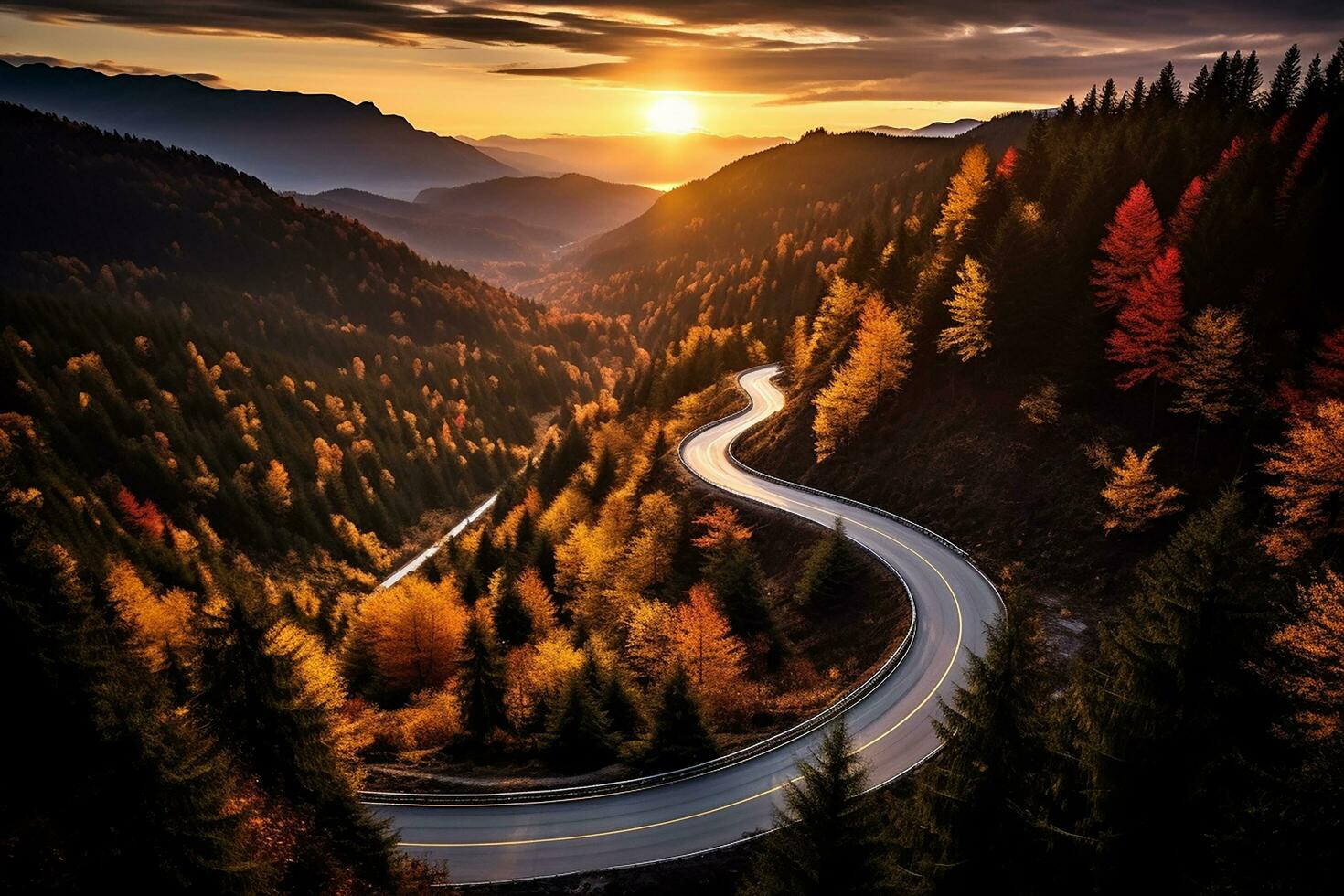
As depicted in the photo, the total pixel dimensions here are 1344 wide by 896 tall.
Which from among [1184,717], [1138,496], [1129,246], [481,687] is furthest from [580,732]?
[1129,246]

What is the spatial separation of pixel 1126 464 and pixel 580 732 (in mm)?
32165

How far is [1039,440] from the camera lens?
154ft

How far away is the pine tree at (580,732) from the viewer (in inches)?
1314

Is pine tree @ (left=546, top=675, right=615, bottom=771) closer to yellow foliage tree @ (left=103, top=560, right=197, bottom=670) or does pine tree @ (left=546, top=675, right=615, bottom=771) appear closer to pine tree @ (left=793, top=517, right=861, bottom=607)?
pine tree @ (left=793, top=517, right=861, bottom=607)

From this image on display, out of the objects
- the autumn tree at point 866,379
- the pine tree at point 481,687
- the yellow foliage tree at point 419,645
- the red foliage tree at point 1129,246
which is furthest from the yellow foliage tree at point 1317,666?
the yellow foliage tree at point 419,645

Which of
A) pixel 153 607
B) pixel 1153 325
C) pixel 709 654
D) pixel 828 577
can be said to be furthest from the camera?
pixel 153 607

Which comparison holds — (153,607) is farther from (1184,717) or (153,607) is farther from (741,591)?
(1184,717)

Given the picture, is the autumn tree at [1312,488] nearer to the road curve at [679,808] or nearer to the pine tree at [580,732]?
the road curve at [679,808]

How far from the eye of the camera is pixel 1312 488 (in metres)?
30.9

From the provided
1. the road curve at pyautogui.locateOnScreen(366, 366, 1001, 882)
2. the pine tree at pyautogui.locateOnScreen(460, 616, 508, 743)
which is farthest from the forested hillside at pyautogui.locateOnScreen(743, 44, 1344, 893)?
the pine tree at pyautogui.locateOnScreen(460, 616, 508, 743)

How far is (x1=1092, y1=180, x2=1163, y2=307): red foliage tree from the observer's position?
1778 inches

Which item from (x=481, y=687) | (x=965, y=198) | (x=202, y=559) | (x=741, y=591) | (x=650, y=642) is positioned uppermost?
(x=965, y=198)

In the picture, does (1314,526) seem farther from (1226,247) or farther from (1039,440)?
(1226,247)

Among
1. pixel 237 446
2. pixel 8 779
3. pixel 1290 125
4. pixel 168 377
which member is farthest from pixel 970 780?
pixel 168 377
